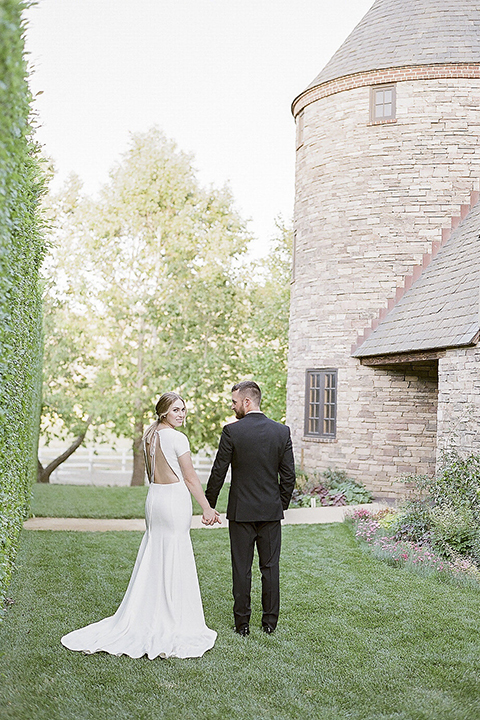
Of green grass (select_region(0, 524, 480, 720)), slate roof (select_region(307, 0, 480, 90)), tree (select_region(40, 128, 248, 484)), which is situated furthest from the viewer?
tree (select_region(40, 128, 248, 484))

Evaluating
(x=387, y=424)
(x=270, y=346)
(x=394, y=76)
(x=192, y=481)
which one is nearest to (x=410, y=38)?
(x=394, y=76)

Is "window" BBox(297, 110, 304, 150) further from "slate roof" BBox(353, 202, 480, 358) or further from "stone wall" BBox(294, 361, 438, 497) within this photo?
"stone wall" BBox(294, 361, 438, 497)

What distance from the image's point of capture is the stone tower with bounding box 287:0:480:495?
15148 millimetres

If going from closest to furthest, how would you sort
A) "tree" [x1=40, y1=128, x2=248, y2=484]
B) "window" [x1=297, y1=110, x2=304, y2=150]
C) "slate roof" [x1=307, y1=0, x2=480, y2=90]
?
"slate roof" [x1=307, y1=0, x2=480, y2=90] → "window" [x1=297, y1=110, x2=304, y2=150] → "tree" [x1=40, y1=128, x2=248, y2=484]

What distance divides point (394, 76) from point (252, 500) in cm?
1242

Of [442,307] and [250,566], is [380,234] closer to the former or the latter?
[442,307]

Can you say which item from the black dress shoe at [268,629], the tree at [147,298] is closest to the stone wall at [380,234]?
the tree at [147,298]

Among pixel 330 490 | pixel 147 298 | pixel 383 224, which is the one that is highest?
pixel 383 224

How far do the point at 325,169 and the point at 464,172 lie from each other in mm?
3060

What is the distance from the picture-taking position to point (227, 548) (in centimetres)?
991

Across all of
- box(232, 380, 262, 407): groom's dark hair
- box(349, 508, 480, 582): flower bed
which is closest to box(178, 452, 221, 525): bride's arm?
box(232, 380, 262, 407): groom's dark hair

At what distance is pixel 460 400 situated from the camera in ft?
36.9

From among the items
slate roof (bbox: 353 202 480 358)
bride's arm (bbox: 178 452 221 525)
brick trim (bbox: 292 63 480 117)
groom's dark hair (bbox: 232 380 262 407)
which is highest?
brick trim (bbox: 292 63 480 117)

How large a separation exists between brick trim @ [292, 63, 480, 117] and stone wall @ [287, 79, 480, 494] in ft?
0.40
